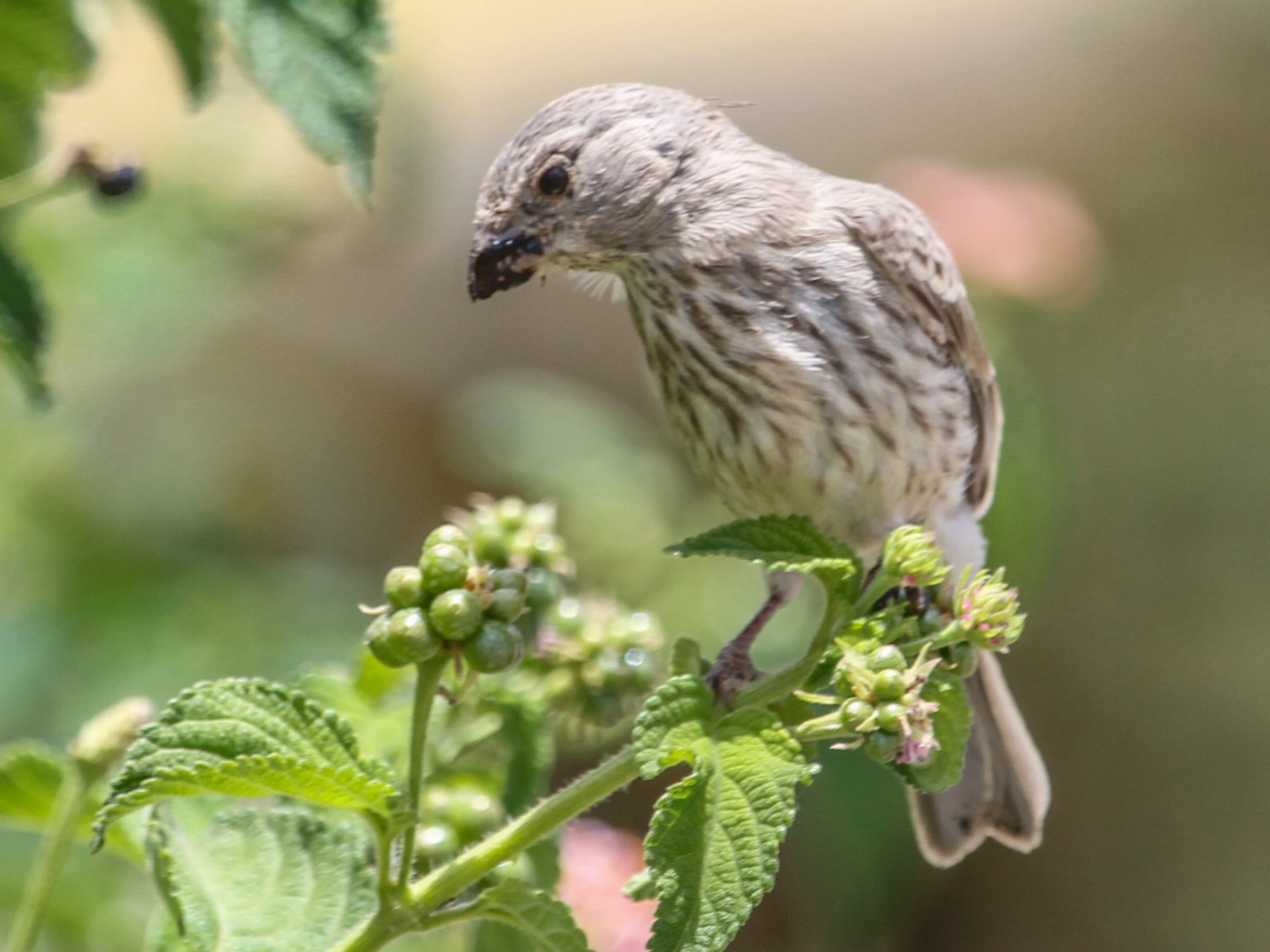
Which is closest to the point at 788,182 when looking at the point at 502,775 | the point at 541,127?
the point at 541,127

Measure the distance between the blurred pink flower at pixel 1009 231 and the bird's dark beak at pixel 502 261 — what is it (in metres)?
1.77

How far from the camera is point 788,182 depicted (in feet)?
6.45

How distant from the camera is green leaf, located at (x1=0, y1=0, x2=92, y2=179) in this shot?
4.64 ft

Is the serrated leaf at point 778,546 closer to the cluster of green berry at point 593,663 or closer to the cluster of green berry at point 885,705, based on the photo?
the cluster of green berry at point 885,705

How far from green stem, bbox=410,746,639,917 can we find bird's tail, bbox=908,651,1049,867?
0.77 meters

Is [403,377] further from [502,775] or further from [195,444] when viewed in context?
[502,775]

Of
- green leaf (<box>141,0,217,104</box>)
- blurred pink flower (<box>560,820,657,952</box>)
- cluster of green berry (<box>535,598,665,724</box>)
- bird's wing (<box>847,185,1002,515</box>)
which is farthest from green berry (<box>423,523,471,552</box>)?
bird's wing (<box>847,185,1002,515</box>)

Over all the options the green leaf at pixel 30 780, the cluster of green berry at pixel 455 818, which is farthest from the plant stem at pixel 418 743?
the green leaf at pixel 30 780

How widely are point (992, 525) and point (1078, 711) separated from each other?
3.09m

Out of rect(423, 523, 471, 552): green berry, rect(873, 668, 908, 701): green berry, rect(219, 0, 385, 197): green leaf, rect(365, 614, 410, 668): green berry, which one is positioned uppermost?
rect(219, 0, 385, 197): green leaf

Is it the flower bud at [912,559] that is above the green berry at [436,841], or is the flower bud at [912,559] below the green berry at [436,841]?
above

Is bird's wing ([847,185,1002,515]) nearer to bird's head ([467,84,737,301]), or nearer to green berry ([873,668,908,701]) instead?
bird's head ([467,84,737,301])

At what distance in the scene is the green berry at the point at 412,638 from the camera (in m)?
1.23

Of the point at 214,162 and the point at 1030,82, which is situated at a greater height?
the point at 214,162
